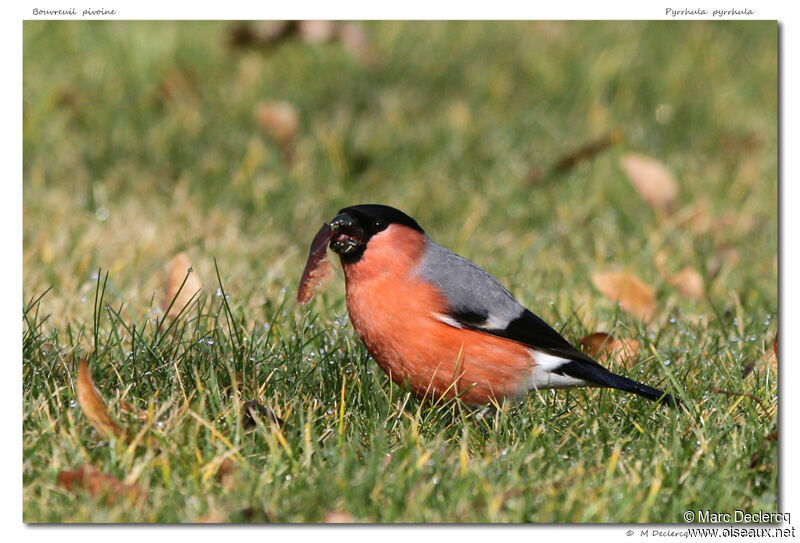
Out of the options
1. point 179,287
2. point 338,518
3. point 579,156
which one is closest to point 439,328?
point 338,518

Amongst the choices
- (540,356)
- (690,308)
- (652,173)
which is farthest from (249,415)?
(652,173)

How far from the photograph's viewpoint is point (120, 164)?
6.56 m

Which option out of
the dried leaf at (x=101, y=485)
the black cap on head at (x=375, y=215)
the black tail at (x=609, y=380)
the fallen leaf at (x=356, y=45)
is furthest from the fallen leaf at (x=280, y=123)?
the dried leaf at (x=101, y=485)

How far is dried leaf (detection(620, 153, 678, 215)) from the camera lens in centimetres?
670

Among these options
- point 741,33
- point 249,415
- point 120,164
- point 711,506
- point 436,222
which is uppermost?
point 741,33

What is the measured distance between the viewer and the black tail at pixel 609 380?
3.80 m

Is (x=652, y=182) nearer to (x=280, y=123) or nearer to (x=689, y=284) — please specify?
(x=689, y=284)

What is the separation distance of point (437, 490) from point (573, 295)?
2438 mm

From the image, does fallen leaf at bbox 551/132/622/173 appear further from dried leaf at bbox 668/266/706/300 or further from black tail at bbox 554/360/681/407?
black tail at bbox 554/360/681/407

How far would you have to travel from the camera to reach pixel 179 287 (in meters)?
4.46

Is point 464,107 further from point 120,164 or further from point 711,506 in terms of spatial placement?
point 711,506

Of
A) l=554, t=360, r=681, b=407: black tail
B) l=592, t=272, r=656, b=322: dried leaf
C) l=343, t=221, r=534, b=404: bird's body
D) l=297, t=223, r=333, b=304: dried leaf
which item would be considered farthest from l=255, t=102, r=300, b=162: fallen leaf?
l=554, t=360, r=681, b=407: black tail

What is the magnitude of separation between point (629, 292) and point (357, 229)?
6.21 feet

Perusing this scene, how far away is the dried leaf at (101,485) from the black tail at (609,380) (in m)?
1.65
